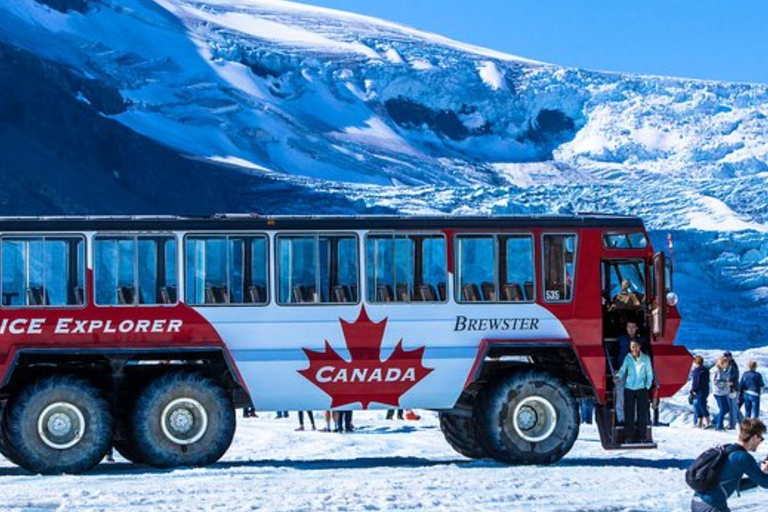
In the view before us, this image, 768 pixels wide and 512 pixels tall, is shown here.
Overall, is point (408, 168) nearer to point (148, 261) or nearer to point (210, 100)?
point (210, 100)

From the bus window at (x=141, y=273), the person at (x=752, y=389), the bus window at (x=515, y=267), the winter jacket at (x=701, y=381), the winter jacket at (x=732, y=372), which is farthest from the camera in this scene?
the winter jacket at (x=701, y=381)

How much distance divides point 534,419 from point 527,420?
0.08 meters

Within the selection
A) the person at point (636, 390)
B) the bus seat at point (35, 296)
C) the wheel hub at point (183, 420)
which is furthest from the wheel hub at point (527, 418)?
the bus seat at point (35, 296)

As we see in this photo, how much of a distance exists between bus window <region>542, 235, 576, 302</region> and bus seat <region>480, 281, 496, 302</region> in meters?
0.62

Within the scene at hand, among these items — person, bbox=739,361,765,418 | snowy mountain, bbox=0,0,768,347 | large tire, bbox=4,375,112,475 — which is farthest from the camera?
snowy mountain, bbox=0,0,768,347

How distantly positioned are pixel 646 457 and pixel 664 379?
1.91 metres

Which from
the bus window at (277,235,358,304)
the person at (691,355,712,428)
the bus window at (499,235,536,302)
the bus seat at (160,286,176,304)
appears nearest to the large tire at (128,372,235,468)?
the bus seat at (160,286,176,304)

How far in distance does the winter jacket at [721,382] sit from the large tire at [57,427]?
1302 centimetres

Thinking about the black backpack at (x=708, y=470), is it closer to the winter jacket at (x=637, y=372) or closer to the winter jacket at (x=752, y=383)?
the winter jacket at (x=637, y=372)

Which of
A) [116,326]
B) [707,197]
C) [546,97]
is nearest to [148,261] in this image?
[116,326]

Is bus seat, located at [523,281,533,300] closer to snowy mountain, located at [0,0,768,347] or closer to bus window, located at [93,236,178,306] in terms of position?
→ bus window, located at [93,236,178,306]

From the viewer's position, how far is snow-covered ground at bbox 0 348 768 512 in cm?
1348

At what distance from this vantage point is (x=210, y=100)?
134 metres

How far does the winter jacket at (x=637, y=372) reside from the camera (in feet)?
57.5
